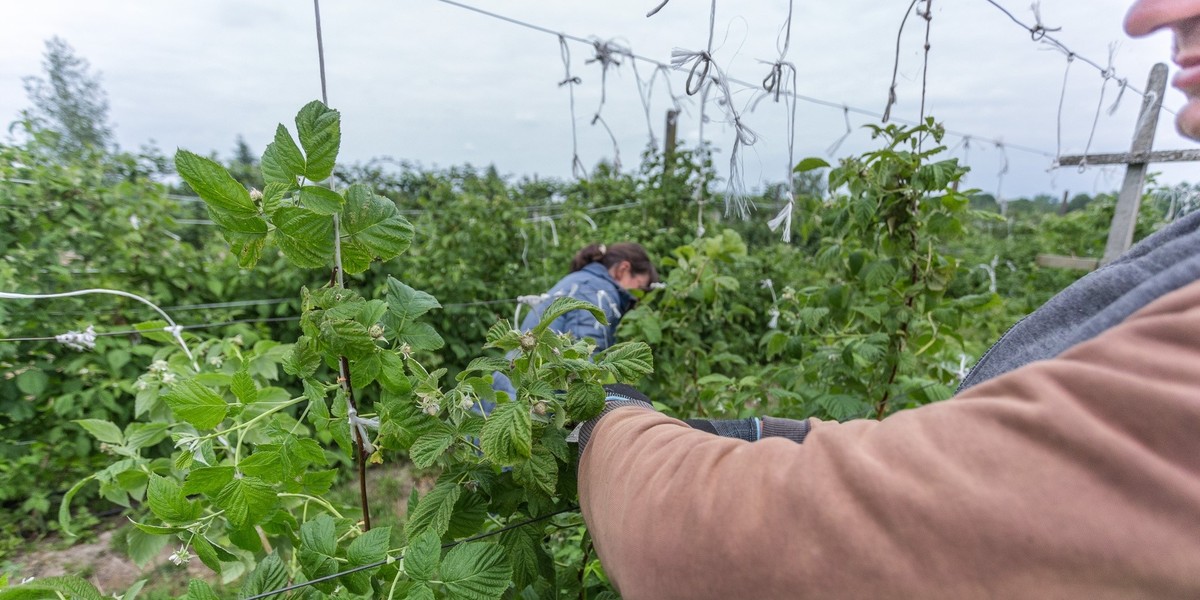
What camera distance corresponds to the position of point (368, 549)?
94 cm

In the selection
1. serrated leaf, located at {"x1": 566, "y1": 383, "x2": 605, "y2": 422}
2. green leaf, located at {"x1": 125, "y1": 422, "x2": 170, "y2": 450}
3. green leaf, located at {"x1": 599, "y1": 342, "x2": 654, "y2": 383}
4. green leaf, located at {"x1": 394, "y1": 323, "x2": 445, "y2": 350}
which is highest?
green leaf, located at {"x1": 394, "y1": 323, "x2": 445, "y2": 350}

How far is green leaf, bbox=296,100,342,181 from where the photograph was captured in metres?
0.84

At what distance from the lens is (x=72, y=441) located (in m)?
2.91

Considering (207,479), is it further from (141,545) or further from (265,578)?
(141,545)

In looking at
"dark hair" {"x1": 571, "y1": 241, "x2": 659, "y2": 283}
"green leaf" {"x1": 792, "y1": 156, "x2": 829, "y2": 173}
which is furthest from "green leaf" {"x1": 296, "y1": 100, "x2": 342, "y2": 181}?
"dark hair" {"x1": 571, "y1": 241, "x2": 659, "y2": 283}

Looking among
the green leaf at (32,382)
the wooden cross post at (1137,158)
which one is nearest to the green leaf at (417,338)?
the green leaf at (32,382)

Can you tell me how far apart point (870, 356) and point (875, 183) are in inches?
21.0

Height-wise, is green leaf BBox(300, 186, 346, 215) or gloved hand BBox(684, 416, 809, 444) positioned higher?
green leaf BBox(300, 186, 346, 215)

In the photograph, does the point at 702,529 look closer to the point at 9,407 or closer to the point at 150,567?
the point at 9,407

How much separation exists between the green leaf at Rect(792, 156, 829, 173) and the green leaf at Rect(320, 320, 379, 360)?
142 cm

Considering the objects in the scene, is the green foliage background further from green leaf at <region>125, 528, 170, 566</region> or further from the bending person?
the bending person

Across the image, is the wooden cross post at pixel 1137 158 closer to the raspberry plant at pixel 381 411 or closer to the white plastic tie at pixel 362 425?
the raspberry plant at pixel 381 411

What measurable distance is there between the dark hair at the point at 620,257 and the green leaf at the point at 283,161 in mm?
2635

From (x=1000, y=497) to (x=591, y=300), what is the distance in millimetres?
2614
